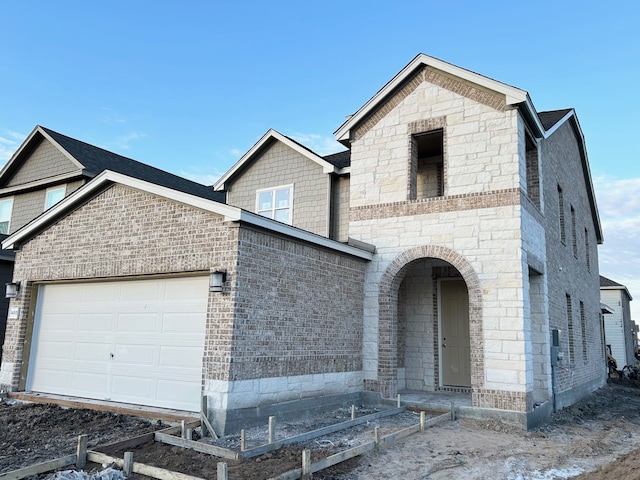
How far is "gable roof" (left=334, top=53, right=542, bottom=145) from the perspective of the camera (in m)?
10.7

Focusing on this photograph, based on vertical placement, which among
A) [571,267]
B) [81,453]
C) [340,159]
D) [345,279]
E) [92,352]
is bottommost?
[81,453]

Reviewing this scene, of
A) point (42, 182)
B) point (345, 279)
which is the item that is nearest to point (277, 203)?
point (345, 279)

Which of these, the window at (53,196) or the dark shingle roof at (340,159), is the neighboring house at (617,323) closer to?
the dark shingle roof at (340,159)

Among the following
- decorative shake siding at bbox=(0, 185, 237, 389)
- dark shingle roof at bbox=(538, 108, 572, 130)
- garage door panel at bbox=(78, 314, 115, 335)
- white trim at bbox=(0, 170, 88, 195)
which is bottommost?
garage door panel at bbox=(78, 314, 115, 335)

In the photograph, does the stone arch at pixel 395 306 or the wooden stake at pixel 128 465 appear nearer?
the wooden stake at pixel 128 465

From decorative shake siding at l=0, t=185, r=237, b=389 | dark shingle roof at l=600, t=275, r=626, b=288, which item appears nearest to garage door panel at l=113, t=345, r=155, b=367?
decorative shake siding at l=0, t=185, r=237, b=389

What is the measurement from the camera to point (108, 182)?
1020 cm

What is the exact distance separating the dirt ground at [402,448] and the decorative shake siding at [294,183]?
5.96 metres

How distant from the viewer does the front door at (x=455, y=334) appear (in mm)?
12109

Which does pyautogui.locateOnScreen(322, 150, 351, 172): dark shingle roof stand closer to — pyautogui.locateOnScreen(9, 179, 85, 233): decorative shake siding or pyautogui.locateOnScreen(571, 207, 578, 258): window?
pyautogui.locateOnScreen(571, 207, 578, 258): window

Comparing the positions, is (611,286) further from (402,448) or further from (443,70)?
(402,448)

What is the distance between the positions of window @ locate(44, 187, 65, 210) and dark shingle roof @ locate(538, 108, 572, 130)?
1543 cm

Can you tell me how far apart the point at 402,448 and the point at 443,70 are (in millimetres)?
8471

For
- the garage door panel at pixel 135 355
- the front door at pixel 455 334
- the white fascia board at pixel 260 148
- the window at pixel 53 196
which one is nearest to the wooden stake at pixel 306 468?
the garage door panel at pixel 135 355
